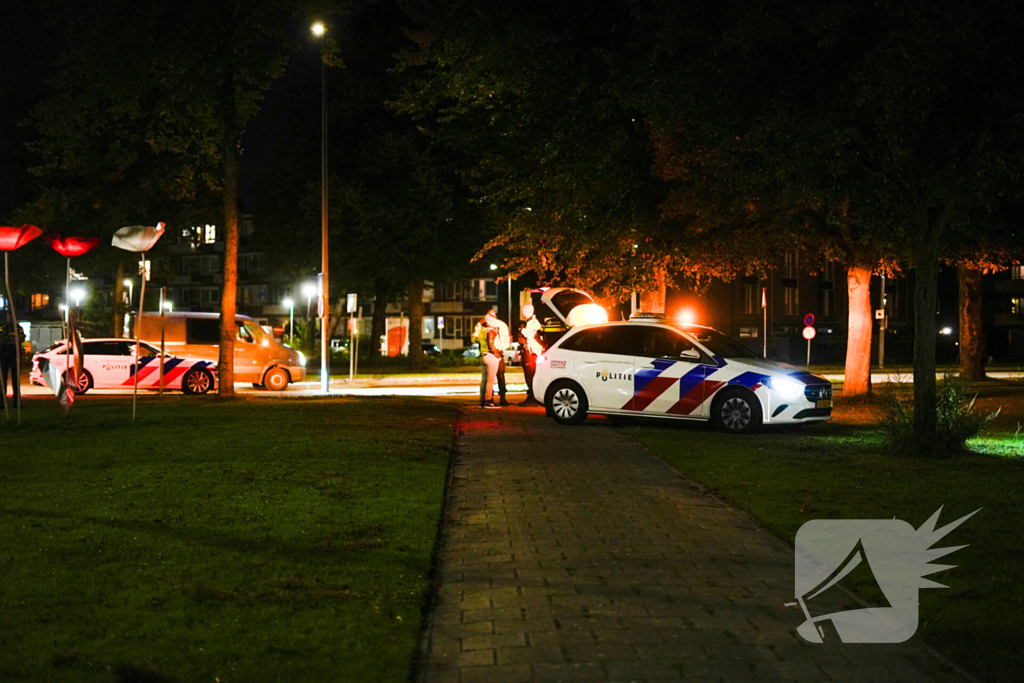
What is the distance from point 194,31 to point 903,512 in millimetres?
17793

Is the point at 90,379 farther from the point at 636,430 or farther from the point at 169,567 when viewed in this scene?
the point at 169,567

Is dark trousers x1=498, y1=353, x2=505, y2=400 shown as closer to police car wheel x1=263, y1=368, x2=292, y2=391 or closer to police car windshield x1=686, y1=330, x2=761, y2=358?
police car windshield x1=686, y1=330, x2=761, y2=358

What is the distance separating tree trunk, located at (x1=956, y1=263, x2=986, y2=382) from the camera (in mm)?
32281

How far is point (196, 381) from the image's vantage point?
88.9 feet

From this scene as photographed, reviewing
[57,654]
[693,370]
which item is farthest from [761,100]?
[57,654]

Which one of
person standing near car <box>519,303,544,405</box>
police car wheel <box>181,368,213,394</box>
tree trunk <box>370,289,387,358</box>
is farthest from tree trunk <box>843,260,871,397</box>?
tree trunk <box>370,289,387,358</box>

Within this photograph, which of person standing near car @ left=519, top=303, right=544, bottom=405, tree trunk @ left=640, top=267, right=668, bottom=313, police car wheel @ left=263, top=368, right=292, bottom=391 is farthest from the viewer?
police car wheel @ left=263, top=368, right=292, bottom=391

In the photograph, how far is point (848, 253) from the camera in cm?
2203

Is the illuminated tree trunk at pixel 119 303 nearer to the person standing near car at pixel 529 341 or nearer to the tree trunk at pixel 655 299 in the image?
the tree trunk at pixel 655 299

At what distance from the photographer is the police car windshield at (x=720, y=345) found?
1633 cm

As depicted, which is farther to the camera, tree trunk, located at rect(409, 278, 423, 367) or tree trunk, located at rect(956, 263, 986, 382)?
tree trunk, located at rect(409, 278, 423, 367)

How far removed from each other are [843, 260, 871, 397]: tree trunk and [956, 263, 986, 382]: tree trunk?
10936 millimetres

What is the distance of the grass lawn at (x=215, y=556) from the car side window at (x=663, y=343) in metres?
4.15

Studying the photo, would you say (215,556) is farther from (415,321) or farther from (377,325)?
(377,325)
